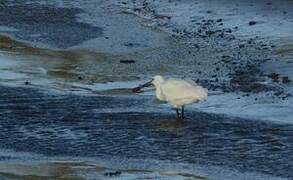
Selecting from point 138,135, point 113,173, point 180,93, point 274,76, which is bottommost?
point 274,76

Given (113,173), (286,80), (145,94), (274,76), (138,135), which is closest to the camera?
(113,173)

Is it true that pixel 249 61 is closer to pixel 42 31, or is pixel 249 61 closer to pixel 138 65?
pixel 138 65

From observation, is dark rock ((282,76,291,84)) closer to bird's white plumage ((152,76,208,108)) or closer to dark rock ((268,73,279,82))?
dark rock ((268,73,279,82))

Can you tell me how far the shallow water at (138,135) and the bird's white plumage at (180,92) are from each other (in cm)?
29

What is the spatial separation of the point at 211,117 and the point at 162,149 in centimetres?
207

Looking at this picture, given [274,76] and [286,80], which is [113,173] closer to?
[286,80]

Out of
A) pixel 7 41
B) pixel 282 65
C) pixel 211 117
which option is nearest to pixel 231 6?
pixel 7 41

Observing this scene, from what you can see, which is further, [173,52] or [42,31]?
[42,31]

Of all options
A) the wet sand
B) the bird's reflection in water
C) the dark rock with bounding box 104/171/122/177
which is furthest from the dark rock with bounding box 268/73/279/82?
the dark rock with bounding box 104/171/122/177

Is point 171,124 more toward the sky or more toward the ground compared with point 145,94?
more toward the sky

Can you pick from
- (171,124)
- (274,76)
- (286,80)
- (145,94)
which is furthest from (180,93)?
(274,76)

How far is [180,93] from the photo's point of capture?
13.2 meters

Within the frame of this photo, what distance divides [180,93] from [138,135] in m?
1.11

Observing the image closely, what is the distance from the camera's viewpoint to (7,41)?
2264cm
